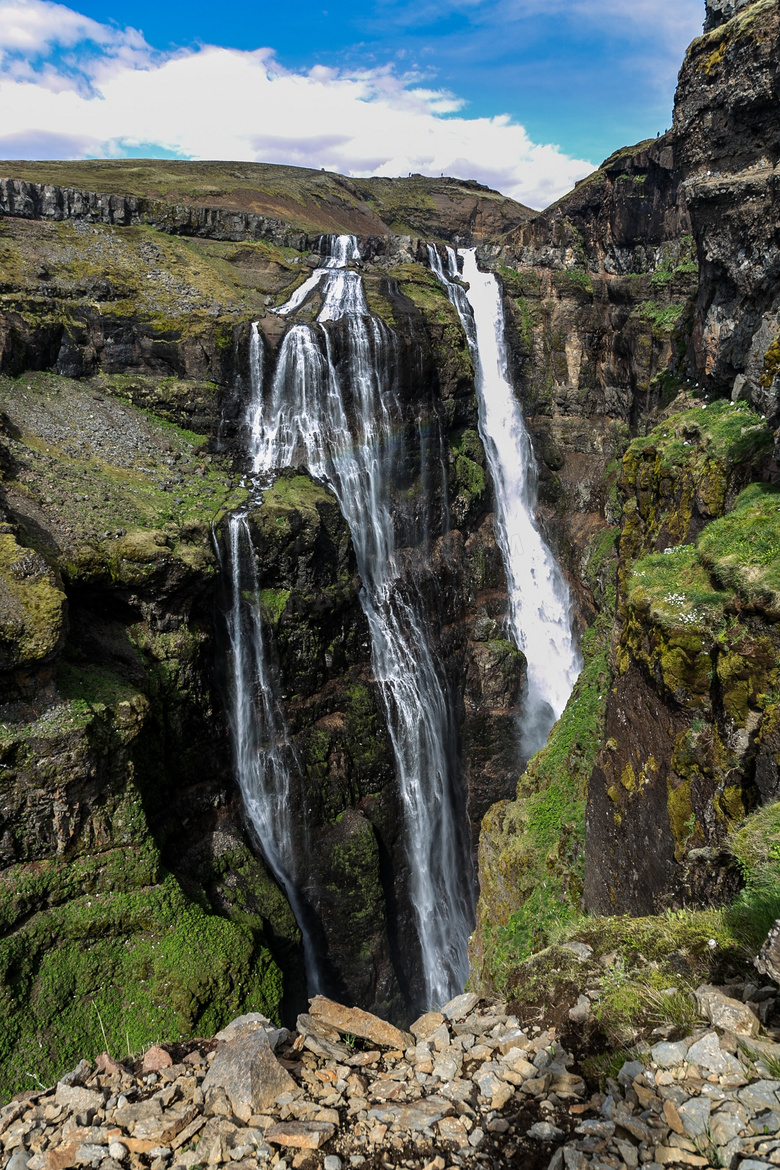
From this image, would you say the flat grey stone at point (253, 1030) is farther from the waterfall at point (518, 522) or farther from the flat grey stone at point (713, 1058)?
the waterfall at point (518, 522)

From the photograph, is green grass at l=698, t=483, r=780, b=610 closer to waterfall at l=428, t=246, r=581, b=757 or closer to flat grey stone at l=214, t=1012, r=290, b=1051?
flat grey stone at l=214, t=1012, r=290, b=1051

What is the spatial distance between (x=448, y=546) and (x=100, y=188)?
36224 millimetres

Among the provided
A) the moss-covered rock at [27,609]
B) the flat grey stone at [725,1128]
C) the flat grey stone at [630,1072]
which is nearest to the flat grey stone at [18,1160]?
the flat grey stone at [630,1072]

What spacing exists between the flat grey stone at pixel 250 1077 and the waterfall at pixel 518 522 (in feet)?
64.8

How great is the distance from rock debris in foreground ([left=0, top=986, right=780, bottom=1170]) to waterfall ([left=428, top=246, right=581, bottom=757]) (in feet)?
63.8

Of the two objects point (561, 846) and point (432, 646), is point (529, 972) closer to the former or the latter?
point (561, 846)

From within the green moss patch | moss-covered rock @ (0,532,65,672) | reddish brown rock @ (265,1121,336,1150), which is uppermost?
moss-covered rock @ (0,532,65,672)

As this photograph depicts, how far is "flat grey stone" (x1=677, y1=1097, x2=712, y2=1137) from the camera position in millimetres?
2832

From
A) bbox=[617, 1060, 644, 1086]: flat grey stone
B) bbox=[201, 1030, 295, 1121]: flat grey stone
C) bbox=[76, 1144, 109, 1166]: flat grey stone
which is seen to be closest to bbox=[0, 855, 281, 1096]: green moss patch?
bbox=[201, 1030, 295, 1121]: flat grey stone

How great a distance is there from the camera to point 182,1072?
194 inches

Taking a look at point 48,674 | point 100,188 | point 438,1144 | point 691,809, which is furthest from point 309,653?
point 100,188

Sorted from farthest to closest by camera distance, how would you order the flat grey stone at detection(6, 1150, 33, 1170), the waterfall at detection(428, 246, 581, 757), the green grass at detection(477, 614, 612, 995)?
the waterfall at detection(428, 246, 581, 757) → the green grass at detection(477, 614, 612, 995) → the flat grey stone at detection(6, 1150, 33, 1170)

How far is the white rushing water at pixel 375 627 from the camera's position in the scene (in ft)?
61.4

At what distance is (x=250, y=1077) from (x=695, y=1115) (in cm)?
306
